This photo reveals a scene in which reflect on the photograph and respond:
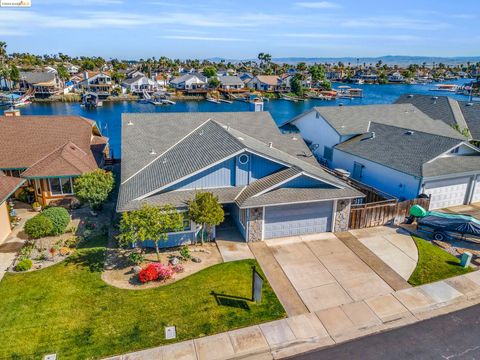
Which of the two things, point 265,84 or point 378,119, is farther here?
point 265,84

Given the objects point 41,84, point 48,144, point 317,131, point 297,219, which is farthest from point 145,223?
point 41,84

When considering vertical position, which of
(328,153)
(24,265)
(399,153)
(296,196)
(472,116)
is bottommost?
(24,265)

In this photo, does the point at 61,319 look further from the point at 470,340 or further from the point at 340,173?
the point at 340,173

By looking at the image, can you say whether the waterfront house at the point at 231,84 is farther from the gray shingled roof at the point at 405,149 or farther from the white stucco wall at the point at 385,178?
the white stucco wall at the point at 385,178

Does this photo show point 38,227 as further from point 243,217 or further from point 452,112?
point 452,112

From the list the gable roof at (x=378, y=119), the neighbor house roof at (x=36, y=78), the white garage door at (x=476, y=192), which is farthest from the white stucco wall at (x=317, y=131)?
the neighbor house roof at (x=36, y=78)

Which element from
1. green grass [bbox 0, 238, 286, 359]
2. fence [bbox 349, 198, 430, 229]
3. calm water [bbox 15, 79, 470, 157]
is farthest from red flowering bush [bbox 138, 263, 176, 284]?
calm water [bbox 15, 79, 470, 157]

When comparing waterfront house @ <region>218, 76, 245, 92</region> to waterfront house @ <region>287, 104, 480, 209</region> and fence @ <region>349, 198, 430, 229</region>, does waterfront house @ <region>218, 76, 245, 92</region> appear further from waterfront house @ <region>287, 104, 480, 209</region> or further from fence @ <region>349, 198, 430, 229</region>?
fence @ <region>349, 198, 430, 229</region>
